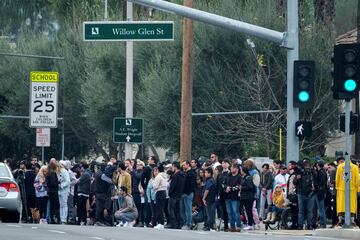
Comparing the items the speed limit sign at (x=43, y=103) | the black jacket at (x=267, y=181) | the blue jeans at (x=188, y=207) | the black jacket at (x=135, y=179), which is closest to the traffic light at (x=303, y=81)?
the black jacket at (x=267, y=181)

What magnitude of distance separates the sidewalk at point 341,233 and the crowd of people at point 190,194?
1800 mm

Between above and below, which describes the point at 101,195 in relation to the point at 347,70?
below

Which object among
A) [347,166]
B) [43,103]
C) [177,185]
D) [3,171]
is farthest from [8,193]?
[43,103]

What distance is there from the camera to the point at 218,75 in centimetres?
4853

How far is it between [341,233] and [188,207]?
6845 millimetres

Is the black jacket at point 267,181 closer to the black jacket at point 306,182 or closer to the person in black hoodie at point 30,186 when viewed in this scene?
the black jacket at point 306,182

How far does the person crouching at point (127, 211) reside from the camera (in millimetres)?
35062

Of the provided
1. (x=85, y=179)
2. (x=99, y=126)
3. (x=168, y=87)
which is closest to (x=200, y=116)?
(x=168, y=87)

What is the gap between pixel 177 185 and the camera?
3384cm

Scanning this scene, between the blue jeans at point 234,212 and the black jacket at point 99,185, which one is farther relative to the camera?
the black jacket at point 99,185

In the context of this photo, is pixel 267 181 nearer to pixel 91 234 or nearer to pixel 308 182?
pixel 308 182

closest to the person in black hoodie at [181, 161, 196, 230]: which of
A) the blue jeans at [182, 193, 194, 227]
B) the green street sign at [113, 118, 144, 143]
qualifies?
→ the blue jeans at [182, 193, 194, 227]

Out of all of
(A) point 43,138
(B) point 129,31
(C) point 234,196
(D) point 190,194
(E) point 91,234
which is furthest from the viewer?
(A) point 43,138

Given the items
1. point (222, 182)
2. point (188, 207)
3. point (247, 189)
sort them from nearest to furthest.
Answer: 1. point (247, 189)
2. point (222, 182)
3. point (188, 207)
